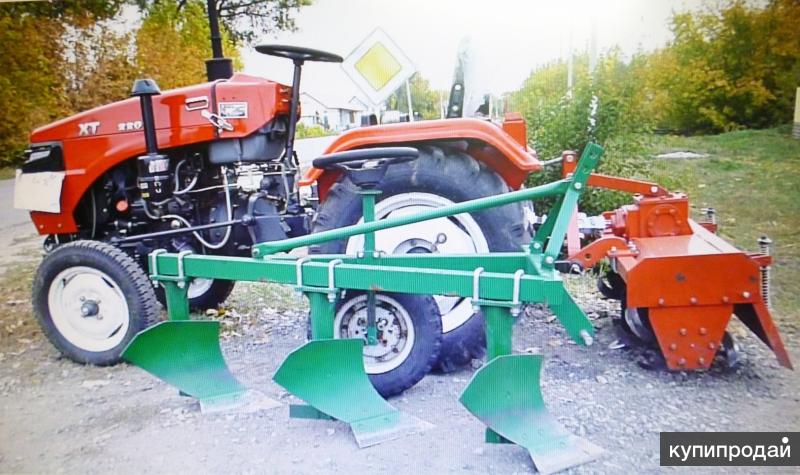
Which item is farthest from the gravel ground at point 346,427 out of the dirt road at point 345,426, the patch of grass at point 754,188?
the patch of grass at point 754,188

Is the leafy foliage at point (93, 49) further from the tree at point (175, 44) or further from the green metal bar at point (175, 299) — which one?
the green metal bar at point (175, 299)

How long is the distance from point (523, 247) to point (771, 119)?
800 millimetres

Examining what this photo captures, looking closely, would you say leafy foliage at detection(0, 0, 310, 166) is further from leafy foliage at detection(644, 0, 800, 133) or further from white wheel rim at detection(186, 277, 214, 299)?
leafy foliage at detection(644, 0, 800, 133)

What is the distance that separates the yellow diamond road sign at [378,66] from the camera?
2150 mm

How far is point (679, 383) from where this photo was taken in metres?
1.92

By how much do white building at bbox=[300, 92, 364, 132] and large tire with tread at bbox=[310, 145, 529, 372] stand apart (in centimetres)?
36

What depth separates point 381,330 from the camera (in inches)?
75.0

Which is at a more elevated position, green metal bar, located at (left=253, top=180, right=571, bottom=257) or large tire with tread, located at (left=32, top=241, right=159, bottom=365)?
green metal bar, located at (left=253, top=180, right=571, bottom=257)

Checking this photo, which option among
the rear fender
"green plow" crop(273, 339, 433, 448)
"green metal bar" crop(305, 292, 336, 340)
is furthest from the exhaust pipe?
"green plow" crop(273, 339, 433, 448)

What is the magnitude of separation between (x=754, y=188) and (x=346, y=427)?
1586 mm

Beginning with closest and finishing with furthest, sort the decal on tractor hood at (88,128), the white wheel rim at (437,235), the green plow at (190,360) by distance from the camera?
the green plow at (190,360) → the white wheel rim at (437,235) → the decal on tractor hood at (88,128)

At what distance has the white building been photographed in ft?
7.71

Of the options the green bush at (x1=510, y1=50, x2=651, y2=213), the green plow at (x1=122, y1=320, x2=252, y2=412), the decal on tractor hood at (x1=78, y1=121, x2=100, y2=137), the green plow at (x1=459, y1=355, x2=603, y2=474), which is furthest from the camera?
the green bush at (x1=510, y1=50, x2=651, y2=213)

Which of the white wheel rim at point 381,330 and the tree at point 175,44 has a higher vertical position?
the tree at point 175,44
